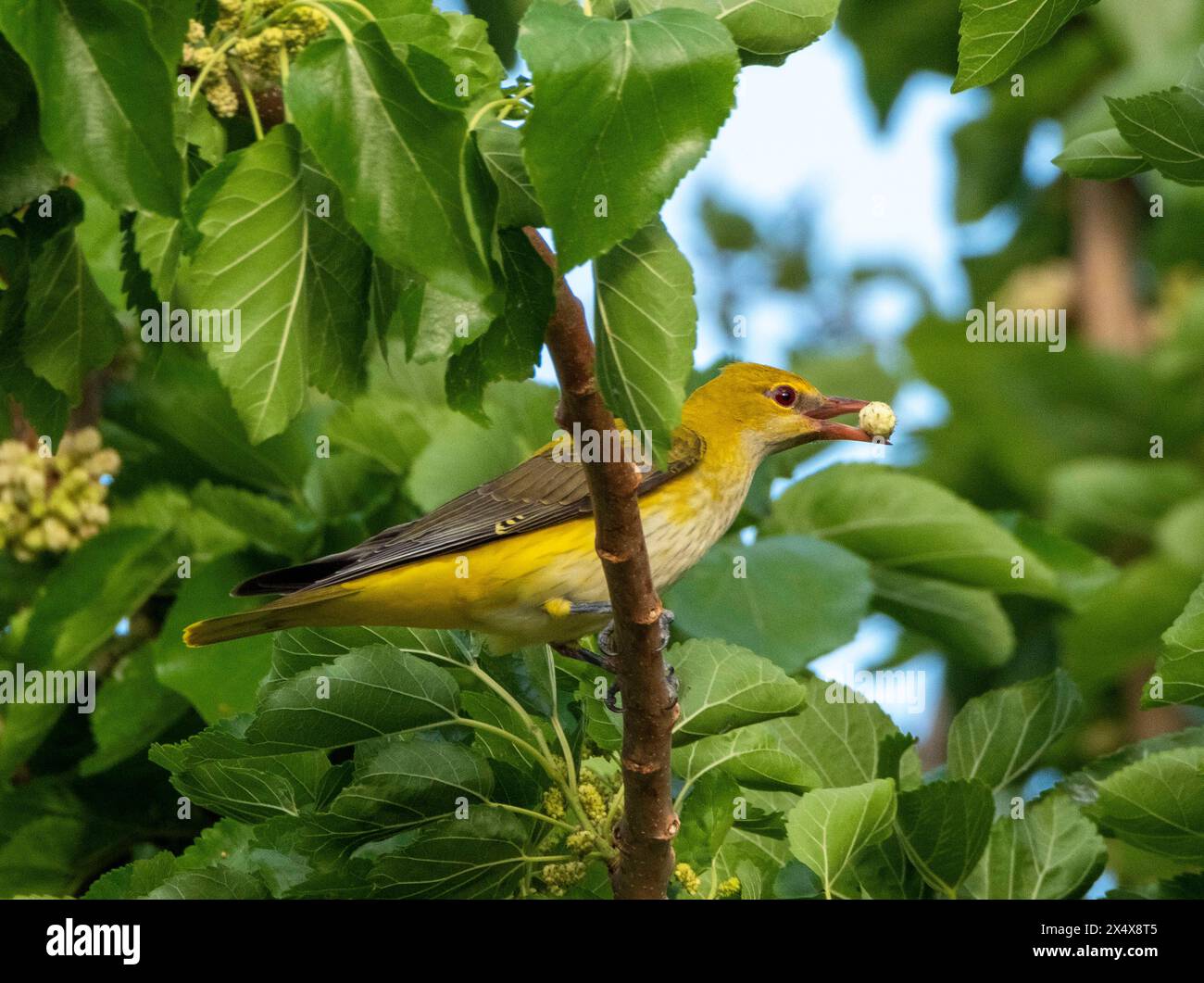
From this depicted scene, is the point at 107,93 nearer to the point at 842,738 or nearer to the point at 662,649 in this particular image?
the point at 662,649

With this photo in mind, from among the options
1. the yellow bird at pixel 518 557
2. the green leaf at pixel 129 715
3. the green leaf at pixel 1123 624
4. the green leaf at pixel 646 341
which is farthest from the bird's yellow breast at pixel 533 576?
the green leaf at pixel 1123 624

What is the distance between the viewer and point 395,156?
5.58 feet

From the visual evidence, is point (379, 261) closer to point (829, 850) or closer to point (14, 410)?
point (829, 850)

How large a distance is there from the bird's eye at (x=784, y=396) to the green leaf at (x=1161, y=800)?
1608mm

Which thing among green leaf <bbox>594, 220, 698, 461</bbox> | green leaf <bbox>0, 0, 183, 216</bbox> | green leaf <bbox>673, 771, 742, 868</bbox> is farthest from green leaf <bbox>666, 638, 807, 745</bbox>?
green leaf <bbox>0, 0, 183, 216</bbox>

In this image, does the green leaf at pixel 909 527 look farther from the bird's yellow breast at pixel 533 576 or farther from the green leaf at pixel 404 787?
the green leaf at pixel 404 787

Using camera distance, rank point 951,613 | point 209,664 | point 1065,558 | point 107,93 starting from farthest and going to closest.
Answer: point 1065,558, point 951,613, point 209,664, point 107,93

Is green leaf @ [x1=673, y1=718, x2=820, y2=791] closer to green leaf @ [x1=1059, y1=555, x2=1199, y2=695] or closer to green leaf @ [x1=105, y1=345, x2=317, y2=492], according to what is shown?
green leaf @ [x1=105, y1=345, x2=317, y2=492]

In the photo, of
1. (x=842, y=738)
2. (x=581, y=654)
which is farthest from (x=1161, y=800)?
(x=581, y=654)

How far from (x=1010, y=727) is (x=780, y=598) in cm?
81

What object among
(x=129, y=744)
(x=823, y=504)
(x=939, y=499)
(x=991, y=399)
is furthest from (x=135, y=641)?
(x=991, y=399)

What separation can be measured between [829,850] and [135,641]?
6.94 feet

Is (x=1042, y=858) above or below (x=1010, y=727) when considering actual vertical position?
below

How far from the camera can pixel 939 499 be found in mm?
3973
